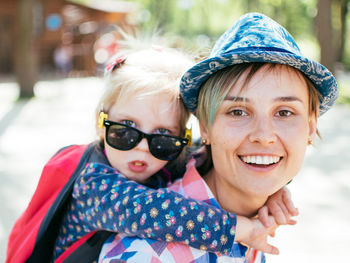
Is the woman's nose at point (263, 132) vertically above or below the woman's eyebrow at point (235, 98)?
below

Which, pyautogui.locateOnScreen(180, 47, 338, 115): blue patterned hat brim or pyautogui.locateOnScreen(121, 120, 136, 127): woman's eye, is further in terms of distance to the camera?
pyautogui.locateOnScreen(121, 120, 136, 127): woman's eye

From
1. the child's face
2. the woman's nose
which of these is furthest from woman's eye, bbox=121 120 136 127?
the woman's nose

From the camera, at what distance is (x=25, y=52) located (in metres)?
11.6

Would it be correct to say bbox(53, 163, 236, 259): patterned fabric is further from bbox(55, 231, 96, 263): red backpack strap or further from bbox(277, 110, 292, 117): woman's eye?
bbox(277, 110, 292, 117): woman's eye

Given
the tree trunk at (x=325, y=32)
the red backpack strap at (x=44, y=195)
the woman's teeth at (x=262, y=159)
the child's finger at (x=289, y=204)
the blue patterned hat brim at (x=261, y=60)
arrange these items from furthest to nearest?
the tree trunk at (x=325, y=32)
the red backpack strap at (x=44, y=195)
the child's finger at (x=289, y=204)
the woman's teeth at (x=262, y=159)
the blue patterned hat brim at (x=261, y=60)

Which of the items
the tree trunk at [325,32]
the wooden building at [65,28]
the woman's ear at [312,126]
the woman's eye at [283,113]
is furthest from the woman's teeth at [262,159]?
the wooden building at [65,28]

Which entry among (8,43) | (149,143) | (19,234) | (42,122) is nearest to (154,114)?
(149,143)

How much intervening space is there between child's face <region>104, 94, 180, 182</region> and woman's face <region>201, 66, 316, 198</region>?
0.36 m

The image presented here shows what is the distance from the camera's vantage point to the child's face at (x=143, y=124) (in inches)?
81.0

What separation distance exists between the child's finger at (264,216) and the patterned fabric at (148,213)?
20 centimetres

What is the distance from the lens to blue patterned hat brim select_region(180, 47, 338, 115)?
5.30 feet

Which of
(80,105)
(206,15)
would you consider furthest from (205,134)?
(206,15)

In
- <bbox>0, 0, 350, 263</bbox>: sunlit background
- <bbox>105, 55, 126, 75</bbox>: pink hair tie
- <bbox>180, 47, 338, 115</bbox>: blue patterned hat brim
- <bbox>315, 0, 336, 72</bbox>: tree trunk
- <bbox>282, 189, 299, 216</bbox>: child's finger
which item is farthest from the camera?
→ <bbox>315, 0, 336, 72</bbox>: tree trunk

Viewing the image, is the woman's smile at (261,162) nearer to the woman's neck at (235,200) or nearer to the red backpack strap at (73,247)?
the woman's neck at (235,200)
